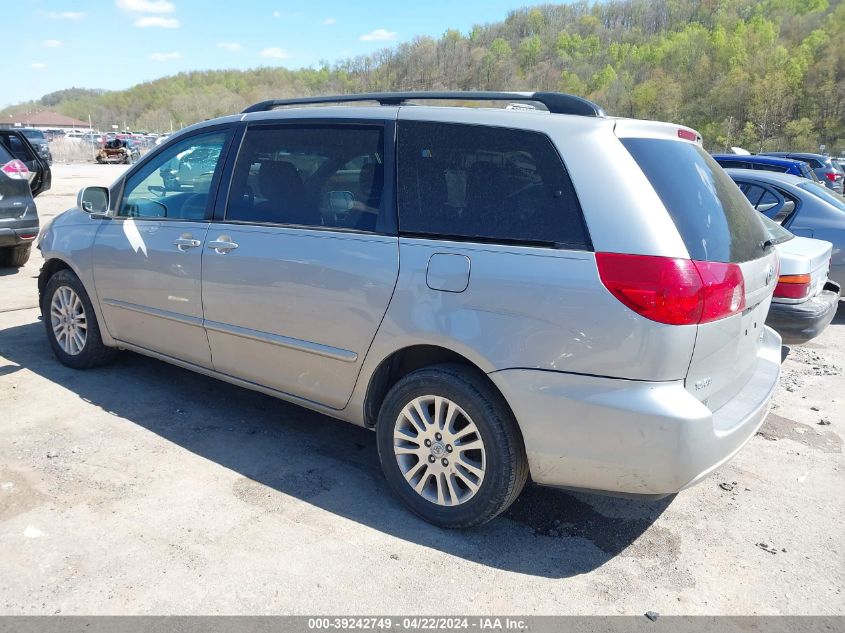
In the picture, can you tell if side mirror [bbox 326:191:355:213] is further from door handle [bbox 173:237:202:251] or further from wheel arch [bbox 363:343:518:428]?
door handle [bbox 173:237:202:251]

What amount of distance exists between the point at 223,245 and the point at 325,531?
167cm

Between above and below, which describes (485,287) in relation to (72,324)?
above

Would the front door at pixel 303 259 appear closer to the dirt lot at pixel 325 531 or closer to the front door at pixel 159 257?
the front door at pixel 159 257

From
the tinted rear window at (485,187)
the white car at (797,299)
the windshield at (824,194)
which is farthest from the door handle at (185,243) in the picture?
the windshield at (824,194)

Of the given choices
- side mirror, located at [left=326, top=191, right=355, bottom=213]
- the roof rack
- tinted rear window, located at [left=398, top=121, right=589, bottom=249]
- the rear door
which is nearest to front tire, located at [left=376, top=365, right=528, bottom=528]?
tinted rear window, located at [left=398, top=121, right=589, bottom=249]

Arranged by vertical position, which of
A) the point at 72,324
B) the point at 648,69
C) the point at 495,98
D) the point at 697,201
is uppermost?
the point at 648,69

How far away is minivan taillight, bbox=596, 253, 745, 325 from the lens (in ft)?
8.16

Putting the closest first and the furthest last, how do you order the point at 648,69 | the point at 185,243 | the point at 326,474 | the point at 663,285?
the point at 663,285, the point at 326,474, the point at 185,243, the point at 648,69

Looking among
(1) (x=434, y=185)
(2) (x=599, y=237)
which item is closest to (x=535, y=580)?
(2) (x=599, y=237)

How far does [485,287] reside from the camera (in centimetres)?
278

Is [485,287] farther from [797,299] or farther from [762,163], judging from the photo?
[762,163]

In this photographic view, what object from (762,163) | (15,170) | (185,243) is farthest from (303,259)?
(762,163)

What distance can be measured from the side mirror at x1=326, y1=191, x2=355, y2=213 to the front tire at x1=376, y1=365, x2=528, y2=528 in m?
0.91

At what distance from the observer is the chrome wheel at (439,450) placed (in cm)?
296
